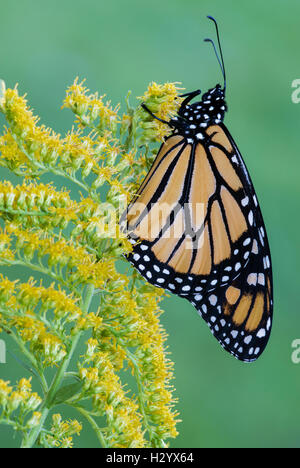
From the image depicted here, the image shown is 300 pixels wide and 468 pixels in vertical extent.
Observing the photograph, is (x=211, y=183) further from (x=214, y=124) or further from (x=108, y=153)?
(x=108, y=153)

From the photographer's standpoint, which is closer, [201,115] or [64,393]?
[64,393]

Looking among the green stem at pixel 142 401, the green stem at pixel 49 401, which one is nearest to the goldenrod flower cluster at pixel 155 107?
the green stem at pixel 49 401

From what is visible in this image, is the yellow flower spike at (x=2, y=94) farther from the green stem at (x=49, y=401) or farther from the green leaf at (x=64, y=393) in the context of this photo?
the green leaf at (x=64, y=393)

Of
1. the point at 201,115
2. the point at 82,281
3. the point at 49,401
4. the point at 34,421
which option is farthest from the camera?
the point at 201,115

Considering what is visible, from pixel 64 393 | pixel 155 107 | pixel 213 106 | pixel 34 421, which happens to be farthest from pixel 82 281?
pixel 213 106

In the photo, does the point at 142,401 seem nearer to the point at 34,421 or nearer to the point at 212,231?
the point at 34,421

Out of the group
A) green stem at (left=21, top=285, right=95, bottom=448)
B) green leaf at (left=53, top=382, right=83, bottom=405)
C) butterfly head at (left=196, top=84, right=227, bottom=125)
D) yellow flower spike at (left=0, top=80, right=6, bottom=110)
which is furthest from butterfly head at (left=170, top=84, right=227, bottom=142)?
green leaf at (left=53, top=382, right=83, bottom=405)

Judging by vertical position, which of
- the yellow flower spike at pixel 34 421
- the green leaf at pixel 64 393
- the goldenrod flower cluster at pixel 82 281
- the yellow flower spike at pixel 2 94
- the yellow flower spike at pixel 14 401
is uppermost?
the yellow flower spike at pixel 2 94

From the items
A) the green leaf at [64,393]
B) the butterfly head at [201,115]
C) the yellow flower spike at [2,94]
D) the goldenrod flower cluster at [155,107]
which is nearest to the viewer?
the green leaf at [64,393]
